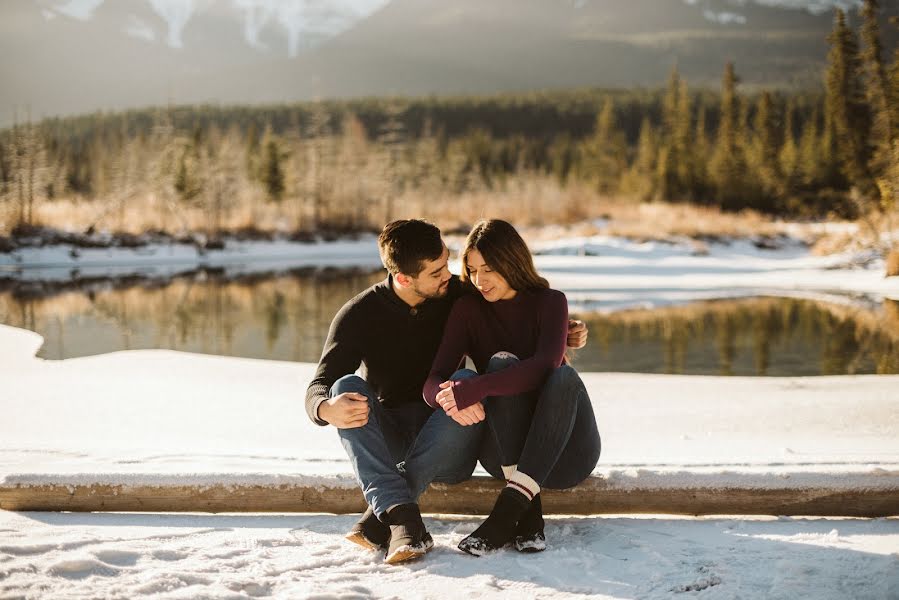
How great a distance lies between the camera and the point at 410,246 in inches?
109

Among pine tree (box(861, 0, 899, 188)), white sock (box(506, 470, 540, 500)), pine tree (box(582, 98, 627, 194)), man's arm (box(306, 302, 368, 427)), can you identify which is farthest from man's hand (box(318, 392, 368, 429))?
pine tree (box(582, 98, 627, 194))

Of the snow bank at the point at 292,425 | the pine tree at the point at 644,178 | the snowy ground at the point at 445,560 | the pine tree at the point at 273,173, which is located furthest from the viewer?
the pine tree at the point at 644,178

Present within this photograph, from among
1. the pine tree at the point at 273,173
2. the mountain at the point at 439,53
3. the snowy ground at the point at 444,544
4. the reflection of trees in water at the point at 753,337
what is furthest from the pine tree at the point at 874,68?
the mountain at the point at 439,53

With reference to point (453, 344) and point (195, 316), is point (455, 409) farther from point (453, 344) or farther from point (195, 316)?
point (195, 316)

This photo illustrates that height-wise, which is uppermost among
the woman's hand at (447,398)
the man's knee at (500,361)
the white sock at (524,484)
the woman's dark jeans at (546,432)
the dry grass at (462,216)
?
the dry grass at (462,216)

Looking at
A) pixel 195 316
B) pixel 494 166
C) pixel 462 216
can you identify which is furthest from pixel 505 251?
pixel 494 166

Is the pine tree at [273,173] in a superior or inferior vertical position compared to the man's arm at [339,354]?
superior

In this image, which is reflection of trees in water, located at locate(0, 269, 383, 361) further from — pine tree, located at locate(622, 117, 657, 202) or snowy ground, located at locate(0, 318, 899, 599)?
pine tree, located at locate(622, 117, 657, 202)

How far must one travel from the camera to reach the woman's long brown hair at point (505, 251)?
2.80 m

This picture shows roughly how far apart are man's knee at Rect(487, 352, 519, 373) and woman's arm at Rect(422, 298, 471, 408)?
15cm

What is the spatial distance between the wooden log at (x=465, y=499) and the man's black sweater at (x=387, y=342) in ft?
1.23

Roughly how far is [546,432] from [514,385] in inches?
6.9

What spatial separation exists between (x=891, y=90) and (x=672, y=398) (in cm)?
2255

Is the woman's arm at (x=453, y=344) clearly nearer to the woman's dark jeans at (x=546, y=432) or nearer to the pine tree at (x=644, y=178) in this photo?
the woman's dark jeans at (x=546, y=432)
